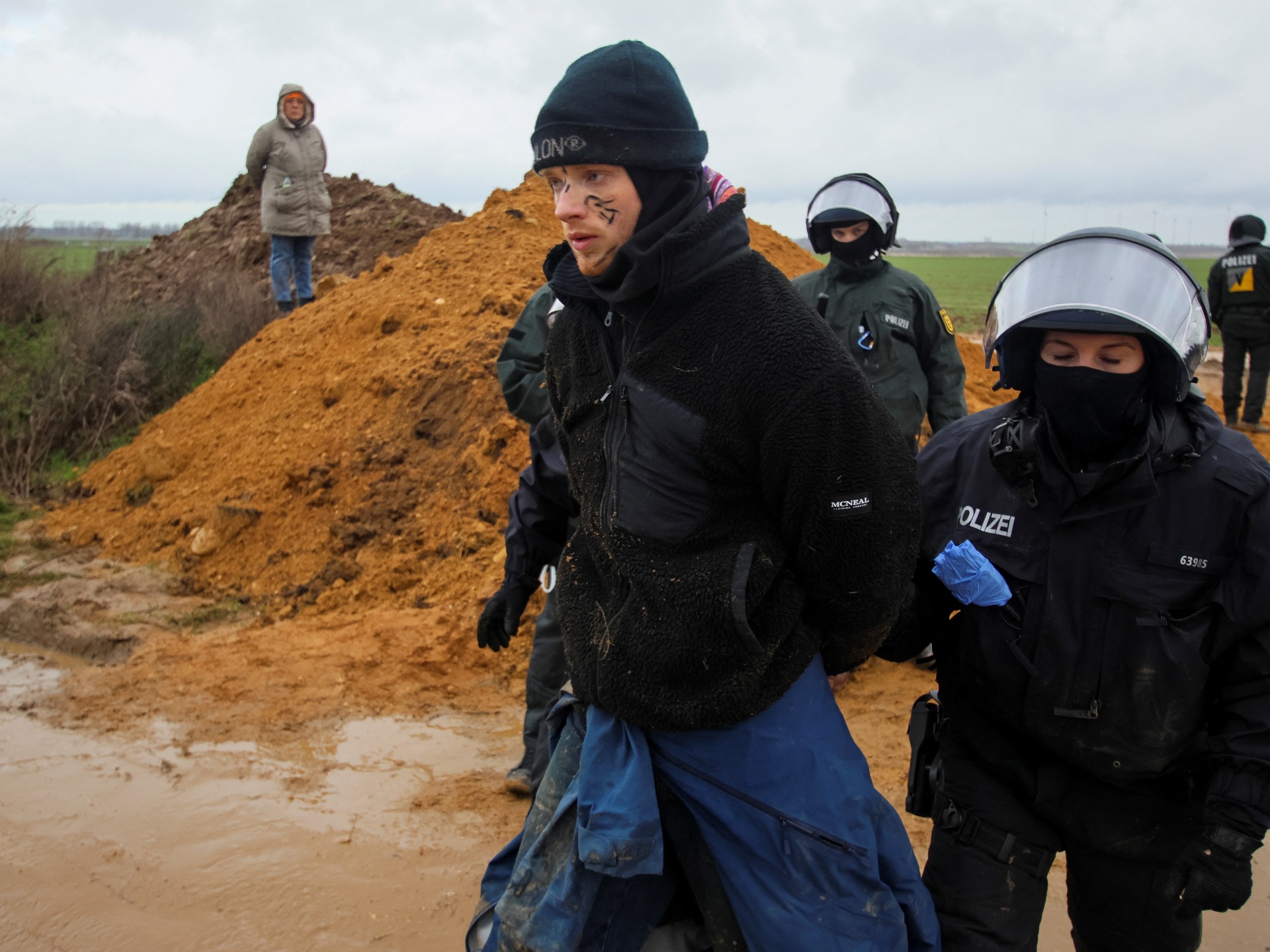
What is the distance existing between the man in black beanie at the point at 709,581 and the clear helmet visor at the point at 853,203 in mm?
3138

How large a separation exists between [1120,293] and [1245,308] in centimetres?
1021

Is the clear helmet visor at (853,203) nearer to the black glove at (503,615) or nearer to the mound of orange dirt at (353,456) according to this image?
the black glove at (503,615)

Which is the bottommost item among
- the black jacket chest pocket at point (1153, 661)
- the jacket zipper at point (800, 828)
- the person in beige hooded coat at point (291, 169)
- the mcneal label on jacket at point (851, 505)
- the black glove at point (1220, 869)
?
the black glove at point (1220, 869)

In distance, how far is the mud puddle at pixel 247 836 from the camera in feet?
Result: 10.8

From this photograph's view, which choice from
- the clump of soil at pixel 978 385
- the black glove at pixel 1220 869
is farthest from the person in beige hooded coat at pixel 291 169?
the black glove at pixel 1220 869

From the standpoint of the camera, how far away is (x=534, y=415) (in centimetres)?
449

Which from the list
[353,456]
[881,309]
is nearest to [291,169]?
[353,456]

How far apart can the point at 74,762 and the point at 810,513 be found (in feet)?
12.6

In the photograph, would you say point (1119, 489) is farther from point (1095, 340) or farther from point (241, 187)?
point (241, 187)

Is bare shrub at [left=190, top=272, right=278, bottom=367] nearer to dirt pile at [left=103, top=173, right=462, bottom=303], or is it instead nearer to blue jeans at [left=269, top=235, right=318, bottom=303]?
dirt pile at [left=103, top=173, right=462, bottom=303]

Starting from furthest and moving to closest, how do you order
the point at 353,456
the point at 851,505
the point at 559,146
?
the point at 353,456, the point at 559,146, the point at 851,505

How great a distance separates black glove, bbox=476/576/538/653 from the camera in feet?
10.2

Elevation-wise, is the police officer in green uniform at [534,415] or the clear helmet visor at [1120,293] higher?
the clear helmet visor at [1120,293]

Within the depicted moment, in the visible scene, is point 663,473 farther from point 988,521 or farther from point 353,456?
point 353,456
